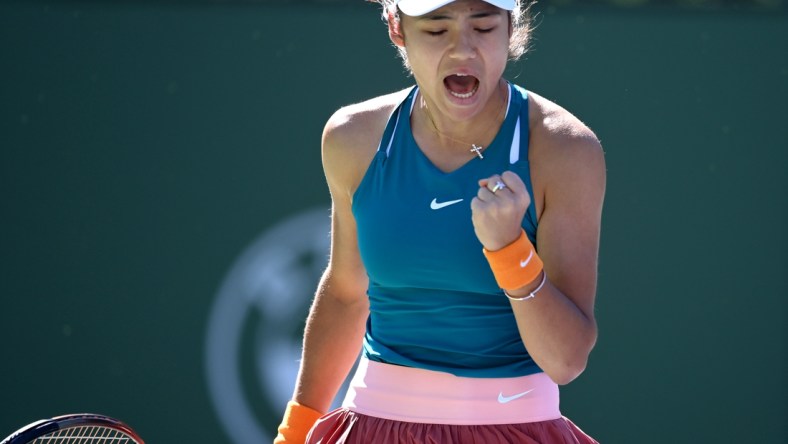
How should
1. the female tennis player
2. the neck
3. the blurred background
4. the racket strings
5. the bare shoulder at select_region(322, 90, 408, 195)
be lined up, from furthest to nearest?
1. the blurred background
2. the racket strings
3. the bare shoulder at select_region(322, 90, 408, 195)
4. the neck
5. the female tennis player

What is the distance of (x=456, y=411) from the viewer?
6.39 feet

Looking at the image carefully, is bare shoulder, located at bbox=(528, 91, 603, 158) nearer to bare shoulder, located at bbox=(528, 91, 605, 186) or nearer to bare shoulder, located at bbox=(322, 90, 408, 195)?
bare shoulder, located at bbox=(528, 91, 605, 186)

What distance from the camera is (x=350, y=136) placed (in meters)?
2.19

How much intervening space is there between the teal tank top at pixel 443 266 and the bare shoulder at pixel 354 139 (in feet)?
0.36

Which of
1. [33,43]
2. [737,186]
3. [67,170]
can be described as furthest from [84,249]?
[737,186]

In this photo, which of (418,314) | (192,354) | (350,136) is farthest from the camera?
(192,354)

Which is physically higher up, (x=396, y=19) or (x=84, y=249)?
(x=396, y=19)

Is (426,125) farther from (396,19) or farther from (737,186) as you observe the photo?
(737,186)

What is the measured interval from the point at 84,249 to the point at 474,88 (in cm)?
279

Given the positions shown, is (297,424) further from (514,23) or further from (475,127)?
(514,23)

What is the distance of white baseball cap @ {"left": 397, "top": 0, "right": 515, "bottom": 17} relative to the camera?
75.5 inches

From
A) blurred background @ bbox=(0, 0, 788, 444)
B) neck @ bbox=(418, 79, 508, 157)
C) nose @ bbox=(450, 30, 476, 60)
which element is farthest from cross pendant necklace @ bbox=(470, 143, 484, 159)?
blurred background @ bbox=(0, 0, 788, 444)

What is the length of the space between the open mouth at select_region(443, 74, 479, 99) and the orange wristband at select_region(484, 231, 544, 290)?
0.31m

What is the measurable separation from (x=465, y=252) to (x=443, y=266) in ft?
0.14
